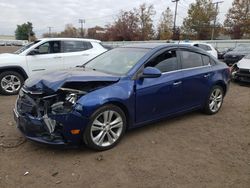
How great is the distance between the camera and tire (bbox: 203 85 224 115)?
5.42 meters

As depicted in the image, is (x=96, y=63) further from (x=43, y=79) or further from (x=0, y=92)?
(x=0, y=92)

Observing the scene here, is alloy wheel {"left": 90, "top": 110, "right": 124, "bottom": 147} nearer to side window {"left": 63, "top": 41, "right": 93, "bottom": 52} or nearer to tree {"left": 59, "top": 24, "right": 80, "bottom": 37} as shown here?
side window {"left": 63, "top": 41, "right": 93, "bottom": 52}

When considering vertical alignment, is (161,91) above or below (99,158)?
above

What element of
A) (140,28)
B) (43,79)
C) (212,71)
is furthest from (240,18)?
(43,79)

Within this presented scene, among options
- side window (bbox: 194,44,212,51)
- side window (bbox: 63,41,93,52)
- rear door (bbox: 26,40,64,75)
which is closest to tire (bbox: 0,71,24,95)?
rear door (bbox: 26,40,64,75)

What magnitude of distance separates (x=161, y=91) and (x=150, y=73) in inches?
19.9

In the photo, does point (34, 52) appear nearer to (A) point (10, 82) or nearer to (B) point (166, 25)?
(A) point (10, 82)

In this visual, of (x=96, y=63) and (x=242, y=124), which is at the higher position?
(x=96, y=63)

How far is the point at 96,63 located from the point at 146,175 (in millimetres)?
2508

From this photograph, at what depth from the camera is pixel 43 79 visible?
12.1 feet

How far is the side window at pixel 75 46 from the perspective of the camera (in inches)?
329

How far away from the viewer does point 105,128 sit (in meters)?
3.71

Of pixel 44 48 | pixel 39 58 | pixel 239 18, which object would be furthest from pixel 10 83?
pixel 239 18

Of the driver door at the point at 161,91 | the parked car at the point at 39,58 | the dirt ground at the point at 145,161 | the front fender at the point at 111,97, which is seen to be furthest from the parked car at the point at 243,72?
the front fender at the point at 111,97
